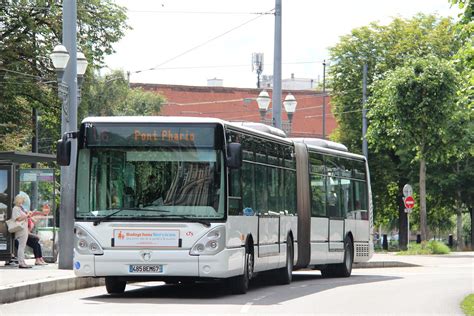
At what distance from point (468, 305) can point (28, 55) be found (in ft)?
99.8

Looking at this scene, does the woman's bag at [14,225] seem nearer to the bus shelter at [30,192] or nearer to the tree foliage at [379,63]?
the bus shelter at [30,192]

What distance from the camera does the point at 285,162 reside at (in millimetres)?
25219

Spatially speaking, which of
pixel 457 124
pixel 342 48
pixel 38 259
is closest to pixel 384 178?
pixel 342 48

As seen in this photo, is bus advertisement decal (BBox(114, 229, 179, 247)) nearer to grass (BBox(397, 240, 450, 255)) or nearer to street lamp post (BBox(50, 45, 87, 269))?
street lamp post (BBox(50, 45, 87, 269))

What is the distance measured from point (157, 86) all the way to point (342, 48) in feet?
127

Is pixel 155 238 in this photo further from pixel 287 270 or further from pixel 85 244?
pixel 287 270

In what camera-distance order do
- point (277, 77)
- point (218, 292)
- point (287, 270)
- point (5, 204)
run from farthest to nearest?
point (277, 77), point (5, 204), point (287, 270), point (218, 292)

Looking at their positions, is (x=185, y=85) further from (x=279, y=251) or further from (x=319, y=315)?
(x=319, y=315)

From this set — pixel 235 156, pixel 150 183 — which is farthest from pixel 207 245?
pixel 235 156

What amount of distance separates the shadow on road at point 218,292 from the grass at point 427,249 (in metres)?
21.7

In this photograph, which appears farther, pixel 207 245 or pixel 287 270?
pixel 287 270

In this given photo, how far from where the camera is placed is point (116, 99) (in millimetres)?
77812

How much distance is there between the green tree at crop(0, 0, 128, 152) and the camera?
4572 cm

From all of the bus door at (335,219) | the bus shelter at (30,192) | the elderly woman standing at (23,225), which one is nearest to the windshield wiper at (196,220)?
the elderly woman standing at (23,225)
